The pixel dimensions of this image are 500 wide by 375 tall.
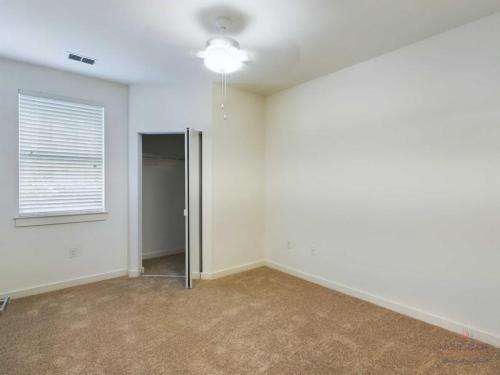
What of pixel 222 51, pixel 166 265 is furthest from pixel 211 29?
pixel 166 265

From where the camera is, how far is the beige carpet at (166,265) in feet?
13.8

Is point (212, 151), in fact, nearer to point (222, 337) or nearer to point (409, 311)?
point (222, 337)

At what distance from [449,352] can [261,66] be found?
126 inches

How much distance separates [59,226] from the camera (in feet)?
11.4

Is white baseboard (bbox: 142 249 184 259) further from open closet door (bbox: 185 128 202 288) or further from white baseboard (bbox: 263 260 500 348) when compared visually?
white baseboard (bbox: 263 260 500 348)

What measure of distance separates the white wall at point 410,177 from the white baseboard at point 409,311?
0.02 metres

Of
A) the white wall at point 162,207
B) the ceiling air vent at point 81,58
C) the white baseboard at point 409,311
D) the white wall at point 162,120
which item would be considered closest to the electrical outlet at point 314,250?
the white baseboard at point 409,311

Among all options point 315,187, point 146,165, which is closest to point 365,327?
point 315,187

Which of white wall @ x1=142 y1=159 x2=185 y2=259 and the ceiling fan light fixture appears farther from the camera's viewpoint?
white wall @ x1=142 y1=159 x2=185 y2=259

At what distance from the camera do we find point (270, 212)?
4410 mm

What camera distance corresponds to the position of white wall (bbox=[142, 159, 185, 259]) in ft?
16.4

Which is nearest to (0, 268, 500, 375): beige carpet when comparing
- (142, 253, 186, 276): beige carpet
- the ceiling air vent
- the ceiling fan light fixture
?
(142, 253, 186, 276): beige carpet

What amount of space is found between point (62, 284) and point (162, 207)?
203 cm

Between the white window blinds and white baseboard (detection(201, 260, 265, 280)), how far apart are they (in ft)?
5.43
